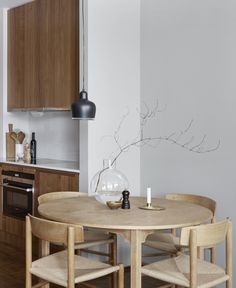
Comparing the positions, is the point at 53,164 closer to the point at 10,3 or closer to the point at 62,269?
the point at 10,3

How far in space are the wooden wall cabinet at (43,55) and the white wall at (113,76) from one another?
32 cm


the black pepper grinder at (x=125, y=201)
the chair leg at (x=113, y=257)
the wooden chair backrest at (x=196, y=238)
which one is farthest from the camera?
the chair leg at (x=113, y=257)

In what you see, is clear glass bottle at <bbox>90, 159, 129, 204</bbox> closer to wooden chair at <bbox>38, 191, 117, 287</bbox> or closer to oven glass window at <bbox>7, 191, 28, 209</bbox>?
wooden chair at <bbox>38, 191, 117, 287</bbox>

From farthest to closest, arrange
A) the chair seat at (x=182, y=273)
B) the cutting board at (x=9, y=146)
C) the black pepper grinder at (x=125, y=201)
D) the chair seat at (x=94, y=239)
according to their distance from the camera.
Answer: the cutting board at (x=9, y=146), the chair seat at (x=94, y=239), the black pepper grinder at (x=125, y=201), the chair seat at (x=182, y=273)

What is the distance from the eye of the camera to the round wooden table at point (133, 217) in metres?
2.48

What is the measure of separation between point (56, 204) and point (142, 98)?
1.59 meters

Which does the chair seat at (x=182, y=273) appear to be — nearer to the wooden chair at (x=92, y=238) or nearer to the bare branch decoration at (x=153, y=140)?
the wooden chair at (x=92, y=238)

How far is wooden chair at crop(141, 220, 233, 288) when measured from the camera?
2367 millimetres

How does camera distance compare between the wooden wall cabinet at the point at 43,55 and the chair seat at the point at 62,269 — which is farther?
the wooden wall cabinet at the point at 43,55

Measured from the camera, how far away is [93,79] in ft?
12.9

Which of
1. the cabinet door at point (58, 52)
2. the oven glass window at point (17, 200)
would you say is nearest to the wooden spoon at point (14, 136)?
the oven glass window at point (17, 200)

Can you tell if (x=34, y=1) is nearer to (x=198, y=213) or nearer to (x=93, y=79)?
(x=93, y=79)

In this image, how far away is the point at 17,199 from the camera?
4.70m

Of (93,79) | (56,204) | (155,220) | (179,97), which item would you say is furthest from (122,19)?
(155,220)
